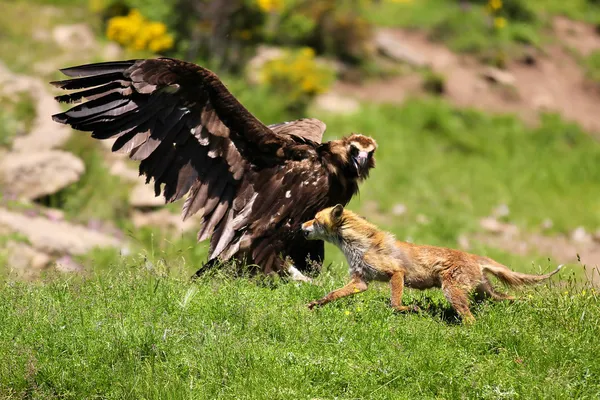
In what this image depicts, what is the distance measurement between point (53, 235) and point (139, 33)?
24.2ft

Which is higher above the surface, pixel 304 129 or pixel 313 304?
pixel 313 304

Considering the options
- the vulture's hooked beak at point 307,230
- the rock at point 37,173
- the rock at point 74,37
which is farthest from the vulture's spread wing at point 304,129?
the rock at point 74,37

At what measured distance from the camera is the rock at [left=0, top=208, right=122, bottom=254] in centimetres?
1334

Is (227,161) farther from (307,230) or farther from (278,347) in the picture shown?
(278,347)

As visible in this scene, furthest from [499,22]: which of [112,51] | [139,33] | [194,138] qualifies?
[194,138]

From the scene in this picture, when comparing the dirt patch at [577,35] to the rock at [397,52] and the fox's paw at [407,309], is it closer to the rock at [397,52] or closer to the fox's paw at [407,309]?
the rock at [397,52]

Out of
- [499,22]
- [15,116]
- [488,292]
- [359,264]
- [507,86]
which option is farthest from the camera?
[499,22]

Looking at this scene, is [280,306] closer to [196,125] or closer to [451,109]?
[196,125]

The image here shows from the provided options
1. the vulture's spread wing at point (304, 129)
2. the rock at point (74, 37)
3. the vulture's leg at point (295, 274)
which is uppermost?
the vulture's spread wing at point (304, 129)

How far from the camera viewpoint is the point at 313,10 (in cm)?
2233

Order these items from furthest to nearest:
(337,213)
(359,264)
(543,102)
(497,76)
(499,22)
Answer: (499,22)
(497,76)
(543,102)
(337,213)
(359,264)

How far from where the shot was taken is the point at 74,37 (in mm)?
20594

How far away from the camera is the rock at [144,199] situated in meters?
15.9

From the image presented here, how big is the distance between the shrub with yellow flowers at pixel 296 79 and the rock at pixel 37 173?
5.32 meters
